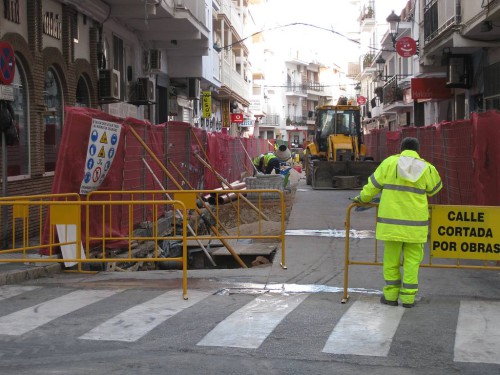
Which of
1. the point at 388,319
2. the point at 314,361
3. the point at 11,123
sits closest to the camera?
the point at 314,361

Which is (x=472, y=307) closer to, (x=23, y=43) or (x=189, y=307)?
(x=189, y=307)

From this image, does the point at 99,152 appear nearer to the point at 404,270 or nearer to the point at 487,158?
the point at 404,270

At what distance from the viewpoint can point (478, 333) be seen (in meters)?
6.34

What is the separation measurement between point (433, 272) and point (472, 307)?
210 centimetres

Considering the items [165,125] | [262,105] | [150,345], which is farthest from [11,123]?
[262,105]

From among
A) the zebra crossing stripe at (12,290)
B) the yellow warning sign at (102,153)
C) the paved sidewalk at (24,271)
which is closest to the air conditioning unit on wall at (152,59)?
the yellow warning sign at (102,153)

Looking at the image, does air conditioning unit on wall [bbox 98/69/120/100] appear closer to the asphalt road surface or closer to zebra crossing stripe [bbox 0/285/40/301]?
the asphalt road surface

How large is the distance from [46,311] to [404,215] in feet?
12.4

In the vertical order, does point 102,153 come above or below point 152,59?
below

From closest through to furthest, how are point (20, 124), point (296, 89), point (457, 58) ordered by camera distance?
point (20, 124), point (457, 58), point (296, 89)

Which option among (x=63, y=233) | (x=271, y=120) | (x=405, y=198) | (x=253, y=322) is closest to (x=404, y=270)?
(x=405, y=198)

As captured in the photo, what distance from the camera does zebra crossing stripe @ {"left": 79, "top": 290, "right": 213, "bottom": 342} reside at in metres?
6.30

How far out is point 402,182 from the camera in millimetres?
7297

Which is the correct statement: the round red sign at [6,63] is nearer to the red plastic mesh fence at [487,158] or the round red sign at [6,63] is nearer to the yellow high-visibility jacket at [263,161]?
the red plastic mesh fence at [487,158]
